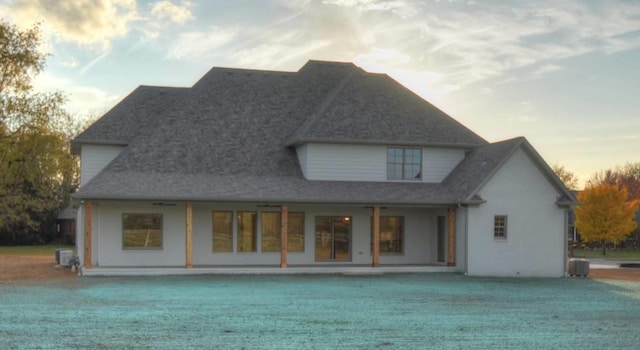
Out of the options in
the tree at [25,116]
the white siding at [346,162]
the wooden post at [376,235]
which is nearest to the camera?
the wooden post at [376,235]

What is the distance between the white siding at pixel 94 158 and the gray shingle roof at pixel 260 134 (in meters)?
0.45

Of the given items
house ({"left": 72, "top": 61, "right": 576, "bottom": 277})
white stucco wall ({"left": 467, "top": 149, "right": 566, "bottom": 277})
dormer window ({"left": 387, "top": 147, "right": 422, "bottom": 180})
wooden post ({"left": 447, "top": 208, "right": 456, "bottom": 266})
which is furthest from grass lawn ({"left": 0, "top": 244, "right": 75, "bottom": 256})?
white stucco wall ({"left": 467, "top": 149, "right": 566, "bottom": 277})

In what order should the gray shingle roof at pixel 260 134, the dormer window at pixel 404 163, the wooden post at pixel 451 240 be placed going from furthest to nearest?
the dormer window at pixel 404 163
the wooden post at pixel 451 240
the gray shingle roof at pixel 260 134

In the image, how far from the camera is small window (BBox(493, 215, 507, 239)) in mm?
26531

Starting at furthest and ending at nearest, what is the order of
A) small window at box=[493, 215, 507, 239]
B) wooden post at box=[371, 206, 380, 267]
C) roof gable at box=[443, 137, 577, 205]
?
small window at box=[493, 215, 507, 239], wooden post at box=[371, 206, 380, 267], roof gable at box=[443, 137, 577, 205]

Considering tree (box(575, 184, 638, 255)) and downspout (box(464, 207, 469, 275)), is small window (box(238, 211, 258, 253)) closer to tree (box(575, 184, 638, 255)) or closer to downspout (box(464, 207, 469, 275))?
downspout (box(464, 207, 469, 275))

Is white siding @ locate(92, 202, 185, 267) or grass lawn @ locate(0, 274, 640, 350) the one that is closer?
grass lawn @ locate(0, 274, 640, 350)

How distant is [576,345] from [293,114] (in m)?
20.0

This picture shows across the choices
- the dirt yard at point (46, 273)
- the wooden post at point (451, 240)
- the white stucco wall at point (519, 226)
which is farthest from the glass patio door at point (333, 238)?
the dirt yard at point (46, 273)

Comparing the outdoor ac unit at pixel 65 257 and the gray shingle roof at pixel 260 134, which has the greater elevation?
the gray shingle roof at pixel 260 134

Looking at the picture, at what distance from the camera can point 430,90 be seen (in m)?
32.8

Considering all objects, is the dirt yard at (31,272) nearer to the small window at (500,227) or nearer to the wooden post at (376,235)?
the wooden post at (376,235)

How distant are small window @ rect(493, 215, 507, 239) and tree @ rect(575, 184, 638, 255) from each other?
84.0ft

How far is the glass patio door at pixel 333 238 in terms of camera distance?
92.2ft
